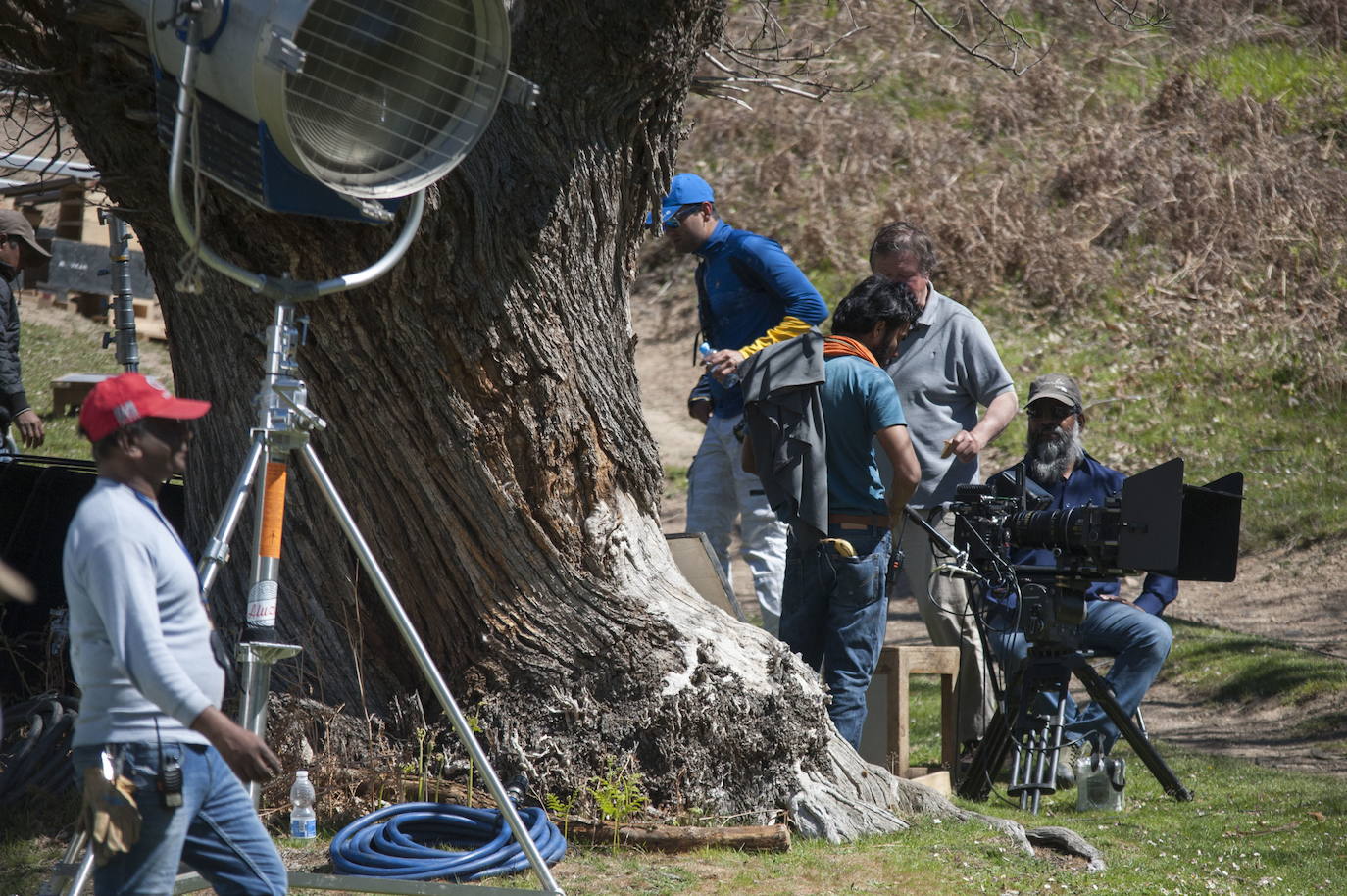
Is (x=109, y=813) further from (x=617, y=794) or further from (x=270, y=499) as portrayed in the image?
(x=617, y=794)

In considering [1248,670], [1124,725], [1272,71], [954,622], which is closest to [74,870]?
[1124,725]

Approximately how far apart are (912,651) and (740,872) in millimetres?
1955

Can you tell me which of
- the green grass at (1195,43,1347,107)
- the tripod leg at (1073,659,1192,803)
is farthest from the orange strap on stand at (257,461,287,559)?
the green grass at (1195,43,1347,107)

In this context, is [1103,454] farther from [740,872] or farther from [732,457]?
[740,872]

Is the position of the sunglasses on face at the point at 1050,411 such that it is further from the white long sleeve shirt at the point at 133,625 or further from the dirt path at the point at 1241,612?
the white long sleeve shirt at the point at 133,625

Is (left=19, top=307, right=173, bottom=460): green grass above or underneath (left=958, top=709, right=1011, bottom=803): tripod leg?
above

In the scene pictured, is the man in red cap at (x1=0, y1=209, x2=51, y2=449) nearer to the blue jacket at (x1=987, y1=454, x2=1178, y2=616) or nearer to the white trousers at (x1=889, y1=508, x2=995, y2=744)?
the white trousers at (x1=889, y1=508, x2=995, y2=744)

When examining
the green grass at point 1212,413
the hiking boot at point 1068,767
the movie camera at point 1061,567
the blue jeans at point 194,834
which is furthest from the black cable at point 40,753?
the green grass at point 1212,413

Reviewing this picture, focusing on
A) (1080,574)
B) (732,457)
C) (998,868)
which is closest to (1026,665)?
(1080,574)

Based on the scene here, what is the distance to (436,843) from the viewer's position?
Answer: 4.18 metres

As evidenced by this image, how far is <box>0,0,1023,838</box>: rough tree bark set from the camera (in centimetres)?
417

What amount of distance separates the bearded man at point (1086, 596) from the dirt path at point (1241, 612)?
114 cm

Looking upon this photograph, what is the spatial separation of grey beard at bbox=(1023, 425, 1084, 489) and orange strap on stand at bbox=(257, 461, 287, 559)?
152 inches

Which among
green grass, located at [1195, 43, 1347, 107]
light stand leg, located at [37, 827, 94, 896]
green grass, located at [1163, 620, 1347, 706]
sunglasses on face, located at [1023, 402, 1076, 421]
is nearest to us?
light stand leg, located at [37, 827, 94, 896]
